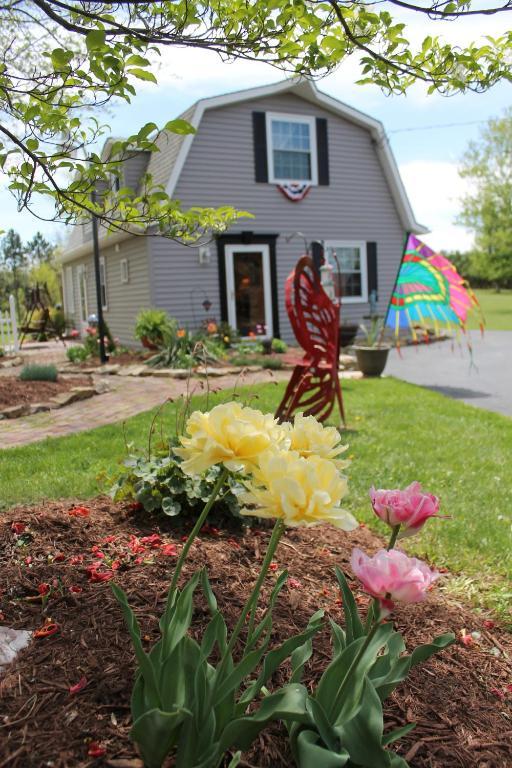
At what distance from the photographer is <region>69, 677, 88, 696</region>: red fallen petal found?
176cm

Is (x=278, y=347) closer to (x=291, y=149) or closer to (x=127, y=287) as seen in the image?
(x=127, y=287)

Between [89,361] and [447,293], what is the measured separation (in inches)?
306

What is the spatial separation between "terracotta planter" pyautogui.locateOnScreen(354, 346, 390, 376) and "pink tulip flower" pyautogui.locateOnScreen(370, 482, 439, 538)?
9182 millimetres

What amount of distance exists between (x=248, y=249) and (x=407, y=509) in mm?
14132

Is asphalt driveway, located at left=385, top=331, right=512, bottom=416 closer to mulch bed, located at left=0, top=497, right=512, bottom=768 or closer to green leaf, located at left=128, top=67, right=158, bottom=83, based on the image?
mulch bed, located at left=0, top=497, right=512, bottom=768

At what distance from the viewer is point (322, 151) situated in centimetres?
1574

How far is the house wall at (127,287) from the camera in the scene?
14.8m

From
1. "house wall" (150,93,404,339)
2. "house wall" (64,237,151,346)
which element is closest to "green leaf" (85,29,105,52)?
"house wall" (64,237,151,346)

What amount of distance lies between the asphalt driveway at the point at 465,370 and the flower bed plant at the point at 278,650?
7.08m

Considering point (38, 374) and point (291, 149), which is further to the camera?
→ point (291, 149)

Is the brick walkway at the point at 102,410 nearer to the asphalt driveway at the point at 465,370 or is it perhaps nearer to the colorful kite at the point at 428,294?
the colorful kite at the point at 428,294

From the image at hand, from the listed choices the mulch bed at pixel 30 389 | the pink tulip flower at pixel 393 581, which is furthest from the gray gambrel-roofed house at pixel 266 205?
the pink tulip flower at pixel 393 581

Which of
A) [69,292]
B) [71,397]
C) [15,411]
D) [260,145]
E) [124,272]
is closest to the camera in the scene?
[15,411]

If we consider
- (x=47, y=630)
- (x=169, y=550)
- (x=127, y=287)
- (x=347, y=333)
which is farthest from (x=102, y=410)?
(x=127, y=287)
